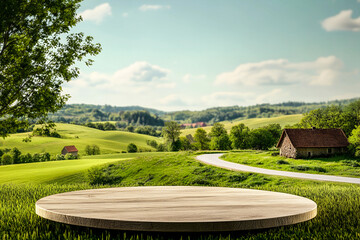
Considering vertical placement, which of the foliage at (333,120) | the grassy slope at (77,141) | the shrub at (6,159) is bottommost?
the shrub at (6,159)

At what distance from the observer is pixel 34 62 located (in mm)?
12391

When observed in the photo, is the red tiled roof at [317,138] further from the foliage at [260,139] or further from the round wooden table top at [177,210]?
the round wooden table top at [177,210]

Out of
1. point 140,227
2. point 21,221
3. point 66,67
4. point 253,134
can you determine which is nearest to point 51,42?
point 66,67

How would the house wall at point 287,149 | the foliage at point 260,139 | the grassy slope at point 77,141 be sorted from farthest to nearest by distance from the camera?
the grassy slope at point 77,141, the foliage at point 260,139, the house wall at point 287,149

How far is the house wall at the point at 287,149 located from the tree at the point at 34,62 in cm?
2943

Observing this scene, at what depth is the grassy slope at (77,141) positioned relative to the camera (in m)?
93.8

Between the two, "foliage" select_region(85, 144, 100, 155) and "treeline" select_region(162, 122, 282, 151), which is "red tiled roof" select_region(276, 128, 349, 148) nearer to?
"treeline" select_region(162, 122, 282, 151)

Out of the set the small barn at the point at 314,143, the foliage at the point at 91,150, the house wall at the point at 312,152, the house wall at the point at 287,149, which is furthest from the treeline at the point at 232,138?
the house wall at the point at 312,152

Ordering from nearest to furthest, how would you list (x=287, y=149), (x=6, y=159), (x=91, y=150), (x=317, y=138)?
(x=317, y=138)
(x=287, y=149)
(x=6, y=159)
(x=91, y=150)

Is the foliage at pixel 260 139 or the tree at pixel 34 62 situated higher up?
the tree at pixel 34 62

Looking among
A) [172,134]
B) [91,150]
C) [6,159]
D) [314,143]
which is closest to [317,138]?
[314,143]

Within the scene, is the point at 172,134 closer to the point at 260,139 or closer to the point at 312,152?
the point at 260,139

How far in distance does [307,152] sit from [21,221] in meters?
35.0

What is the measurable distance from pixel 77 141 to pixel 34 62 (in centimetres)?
9858
